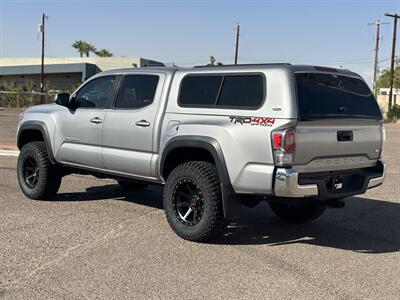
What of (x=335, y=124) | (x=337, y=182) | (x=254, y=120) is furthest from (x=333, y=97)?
(x=254, y=120)

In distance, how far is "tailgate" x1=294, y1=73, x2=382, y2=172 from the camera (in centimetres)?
535

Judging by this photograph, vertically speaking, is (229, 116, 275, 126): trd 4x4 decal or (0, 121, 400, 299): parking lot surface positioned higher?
(229, 116, 275, 126): trd 4x4 decal

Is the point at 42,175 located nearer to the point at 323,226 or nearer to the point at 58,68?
the point at 323,226

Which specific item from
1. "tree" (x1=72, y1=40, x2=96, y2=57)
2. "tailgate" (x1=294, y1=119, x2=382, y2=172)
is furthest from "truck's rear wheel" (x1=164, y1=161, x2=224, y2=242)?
"tree" (x1=72, y1=40, x2=96, y2=57)

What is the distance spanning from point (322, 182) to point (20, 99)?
41.3 meters

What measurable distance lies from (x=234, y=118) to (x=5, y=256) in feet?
8.76

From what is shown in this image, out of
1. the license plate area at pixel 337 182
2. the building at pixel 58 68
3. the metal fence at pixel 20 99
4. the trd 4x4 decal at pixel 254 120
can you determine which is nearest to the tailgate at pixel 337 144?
the license plate area at pixel 337 182

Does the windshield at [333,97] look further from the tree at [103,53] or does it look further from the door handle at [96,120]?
the tree at [103,53]

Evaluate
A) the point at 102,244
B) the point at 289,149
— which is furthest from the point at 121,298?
the point at 289,149

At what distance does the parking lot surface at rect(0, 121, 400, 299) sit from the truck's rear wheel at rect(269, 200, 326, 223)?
113 mm

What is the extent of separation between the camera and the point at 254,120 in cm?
538

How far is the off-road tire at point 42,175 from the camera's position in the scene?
7.81m

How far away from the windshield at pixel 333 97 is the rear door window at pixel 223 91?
444mm

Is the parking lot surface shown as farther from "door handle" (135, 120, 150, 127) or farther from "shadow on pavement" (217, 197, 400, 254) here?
"door handle" (135, 120, 150, 127)
